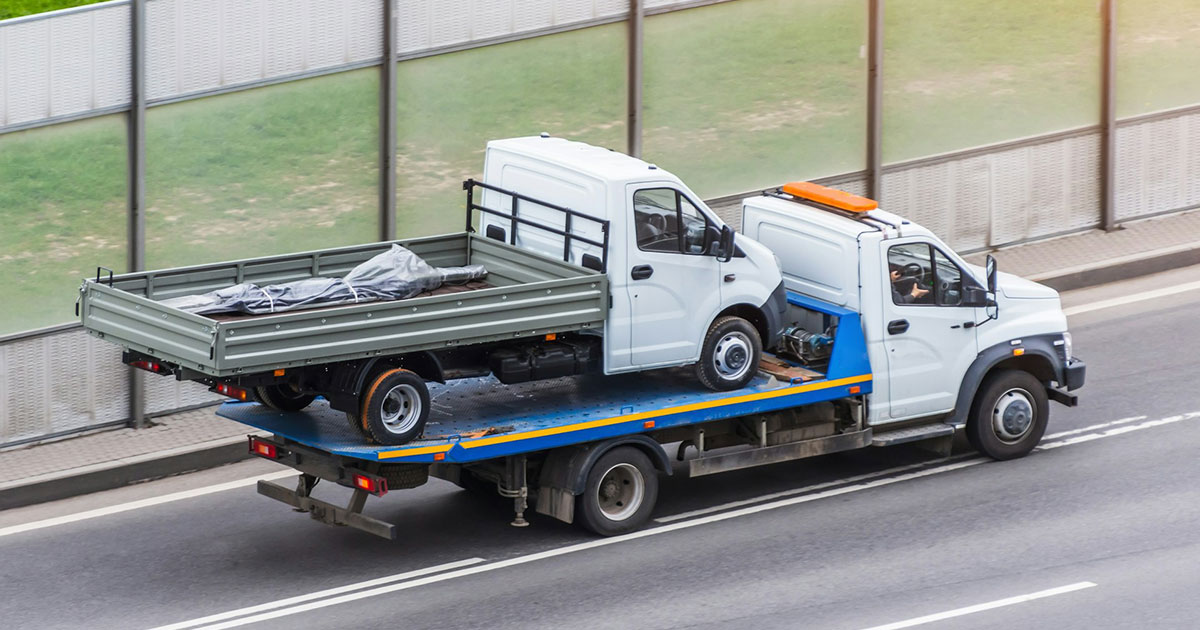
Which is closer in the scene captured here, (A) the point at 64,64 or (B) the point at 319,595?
(B) the point at 319,595

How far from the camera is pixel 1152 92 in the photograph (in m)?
21.6

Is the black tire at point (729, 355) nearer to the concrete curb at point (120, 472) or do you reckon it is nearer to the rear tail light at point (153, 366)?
the rear tail light at point (153, 366)

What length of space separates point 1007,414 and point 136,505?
7.06m

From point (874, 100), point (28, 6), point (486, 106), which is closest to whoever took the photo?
point (486, 106)

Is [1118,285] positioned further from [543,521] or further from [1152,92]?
[543,521]

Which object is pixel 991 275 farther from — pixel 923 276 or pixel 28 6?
pixel 28 6

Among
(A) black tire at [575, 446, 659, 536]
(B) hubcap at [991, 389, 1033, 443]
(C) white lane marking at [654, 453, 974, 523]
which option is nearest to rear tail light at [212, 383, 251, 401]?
(A) black tire at [575, 446, 659, 536]

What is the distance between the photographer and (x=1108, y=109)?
21.2 meters

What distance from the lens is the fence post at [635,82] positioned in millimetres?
18344

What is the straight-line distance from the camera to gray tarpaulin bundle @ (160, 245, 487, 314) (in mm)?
12531

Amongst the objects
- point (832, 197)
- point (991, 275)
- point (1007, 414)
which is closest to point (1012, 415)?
point (1007, 414)

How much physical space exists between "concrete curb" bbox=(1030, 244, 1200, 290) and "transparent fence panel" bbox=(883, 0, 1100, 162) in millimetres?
1842

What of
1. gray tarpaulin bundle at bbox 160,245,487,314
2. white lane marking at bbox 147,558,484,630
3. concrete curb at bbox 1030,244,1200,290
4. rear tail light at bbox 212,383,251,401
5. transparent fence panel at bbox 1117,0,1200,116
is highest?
transparent fence panel at bbox 1117,0,1200,116

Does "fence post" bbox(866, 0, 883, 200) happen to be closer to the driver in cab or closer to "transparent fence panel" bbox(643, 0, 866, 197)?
"transparent fence panel" bbox(643, 0, 866, 197)
